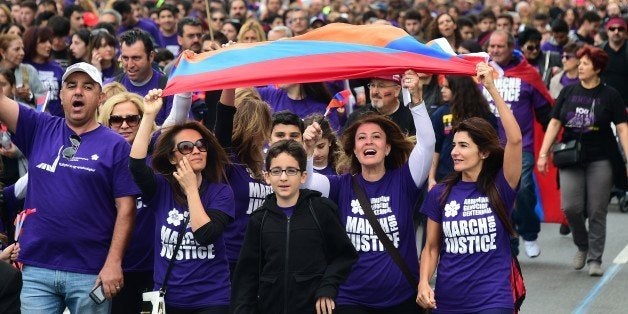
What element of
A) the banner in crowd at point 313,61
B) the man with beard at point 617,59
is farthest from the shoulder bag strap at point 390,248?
the man with beard at point 617,59

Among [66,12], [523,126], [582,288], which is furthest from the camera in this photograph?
[66,12]

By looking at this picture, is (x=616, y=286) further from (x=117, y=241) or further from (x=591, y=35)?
(x=591, y=35)

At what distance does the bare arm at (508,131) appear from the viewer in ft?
24.2

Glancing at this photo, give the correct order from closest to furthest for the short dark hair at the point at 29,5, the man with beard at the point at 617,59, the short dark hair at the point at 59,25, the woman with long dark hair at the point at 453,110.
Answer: the woman with long dark hair at the point at 453,110 → the short dark hair at the point at 59,25 → the man with beard at the point at 617,59 → the short dark hair at the point at 29,5

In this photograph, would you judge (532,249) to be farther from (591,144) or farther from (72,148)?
(72,148)

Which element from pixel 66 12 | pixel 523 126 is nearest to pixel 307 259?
pixel 523 126

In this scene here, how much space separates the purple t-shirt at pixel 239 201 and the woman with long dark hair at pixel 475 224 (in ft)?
3.65

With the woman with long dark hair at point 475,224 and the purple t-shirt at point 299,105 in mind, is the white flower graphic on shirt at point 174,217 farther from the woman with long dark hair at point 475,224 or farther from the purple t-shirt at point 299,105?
the purple t-shirt at point 299,105

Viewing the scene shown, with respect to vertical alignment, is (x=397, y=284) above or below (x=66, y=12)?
below

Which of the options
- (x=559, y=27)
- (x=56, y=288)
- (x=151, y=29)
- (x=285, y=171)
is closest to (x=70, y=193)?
(x=56, y=288)

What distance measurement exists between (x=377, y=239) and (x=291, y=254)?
24.5 inches

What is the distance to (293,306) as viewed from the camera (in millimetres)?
7074

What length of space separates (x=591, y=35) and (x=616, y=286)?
10.3 metres

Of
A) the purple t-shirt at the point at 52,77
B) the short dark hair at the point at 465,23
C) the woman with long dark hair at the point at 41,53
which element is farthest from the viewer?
the short dark hair at the point at 465,23
